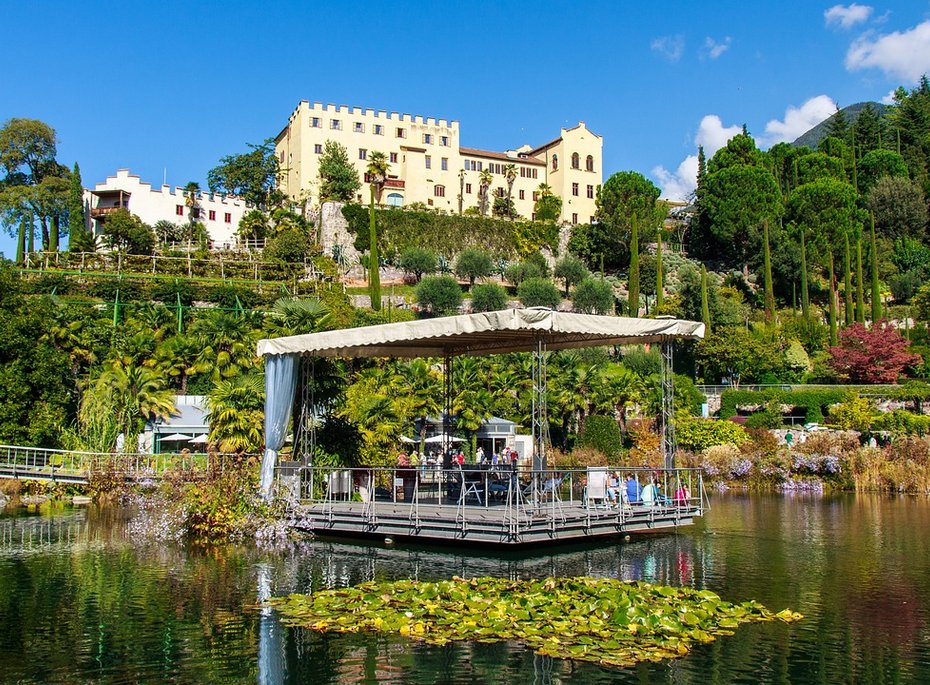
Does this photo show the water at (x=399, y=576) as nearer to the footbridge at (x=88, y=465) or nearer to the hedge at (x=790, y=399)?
the footbridge at (x=88, y=465)

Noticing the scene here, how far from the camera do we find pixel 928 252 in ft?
235

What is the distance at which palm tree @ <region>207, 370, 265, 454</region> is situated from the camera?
23.9 m

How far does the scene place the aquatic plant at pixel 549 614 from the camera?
32.3ft

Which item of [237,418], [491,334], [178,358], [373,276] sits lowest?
[237,418]

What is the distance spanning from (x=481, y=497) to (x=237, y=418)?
8.43m

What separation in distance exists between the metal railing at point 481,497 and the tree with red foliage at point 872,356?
1215 inches

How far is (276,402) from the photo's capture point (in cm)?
1923

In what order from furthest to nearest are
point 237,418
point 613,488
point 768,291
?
point 768,291, point 237,418, point 613,488

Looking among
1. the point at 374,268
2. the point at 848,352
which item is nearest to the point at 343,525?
the point at 848,352

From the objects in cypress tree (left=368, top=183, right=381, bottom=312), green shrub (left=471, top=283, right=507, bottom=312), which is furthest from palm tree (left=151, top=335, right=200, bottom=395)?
green shrub (left=471, top=283, right=507, bottom=312)

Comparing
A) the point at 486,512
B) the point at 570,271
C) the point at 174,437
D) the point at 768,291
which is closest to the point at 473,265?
the point at 570,271

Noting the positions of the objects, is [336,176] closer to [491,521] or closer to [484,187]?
[484,187]

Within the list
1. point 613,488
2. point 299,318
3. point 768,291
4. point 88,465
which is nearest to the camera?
point 613,488

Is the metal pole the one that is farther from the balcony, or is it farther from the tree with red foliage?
the balcony
